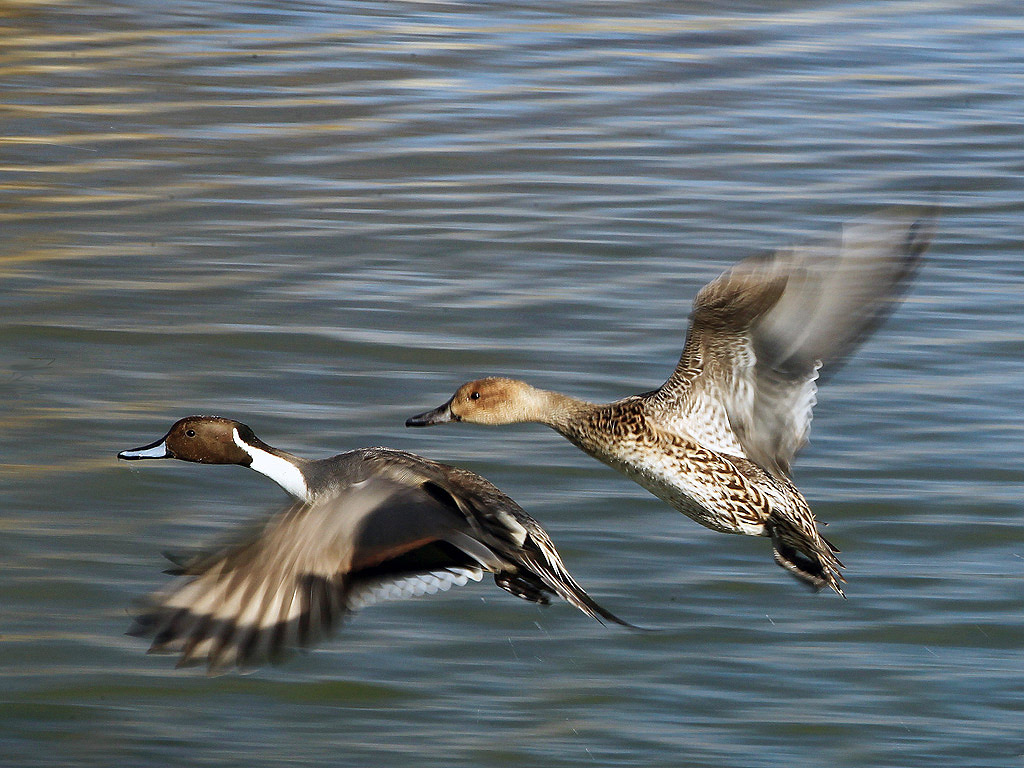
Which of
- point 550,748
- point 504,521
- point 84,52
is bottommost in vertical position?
point 550,748

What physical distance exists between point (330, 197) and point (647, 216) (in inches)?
63.7

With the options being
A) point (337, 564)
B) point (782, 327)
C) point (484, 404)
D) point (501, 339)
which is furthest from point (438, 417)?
point (501, 339)

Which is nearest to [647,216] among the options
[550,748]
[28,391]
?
[28,391]

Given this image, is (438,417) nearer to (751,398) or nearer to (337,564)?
(751,398)

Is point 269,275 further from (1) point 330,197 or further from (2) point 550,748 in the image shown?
(2) point 550,748

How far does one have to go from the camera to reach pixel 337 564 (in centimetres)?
416

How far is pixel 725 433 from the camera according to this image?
5152 millimetres

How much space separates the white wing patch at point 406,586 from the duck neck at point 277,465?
42 cm

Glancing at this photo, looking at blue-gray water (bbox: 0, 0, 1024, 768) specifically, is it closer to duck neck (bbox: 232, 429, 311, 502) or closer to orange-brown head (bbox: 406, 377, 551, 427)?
orange-brown head (bbox: 406, 377, 551, 427)

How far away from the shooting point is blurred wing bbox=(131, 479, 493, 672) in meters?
4.07

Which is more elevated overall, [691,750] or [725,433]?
[725,433]

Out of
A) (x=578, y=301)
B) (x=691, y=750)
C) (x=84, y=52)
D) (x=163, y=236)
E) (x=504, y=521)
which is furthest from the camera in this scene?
(x=84, y=52)

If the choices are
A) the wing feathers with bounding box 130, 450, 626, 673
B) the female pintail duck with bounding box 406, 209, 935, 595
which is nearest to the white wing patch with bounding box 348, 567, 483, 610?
the wing feathers with bounding box 130, 450, 626, 673

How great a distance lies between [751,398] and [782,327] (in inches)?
11.7
